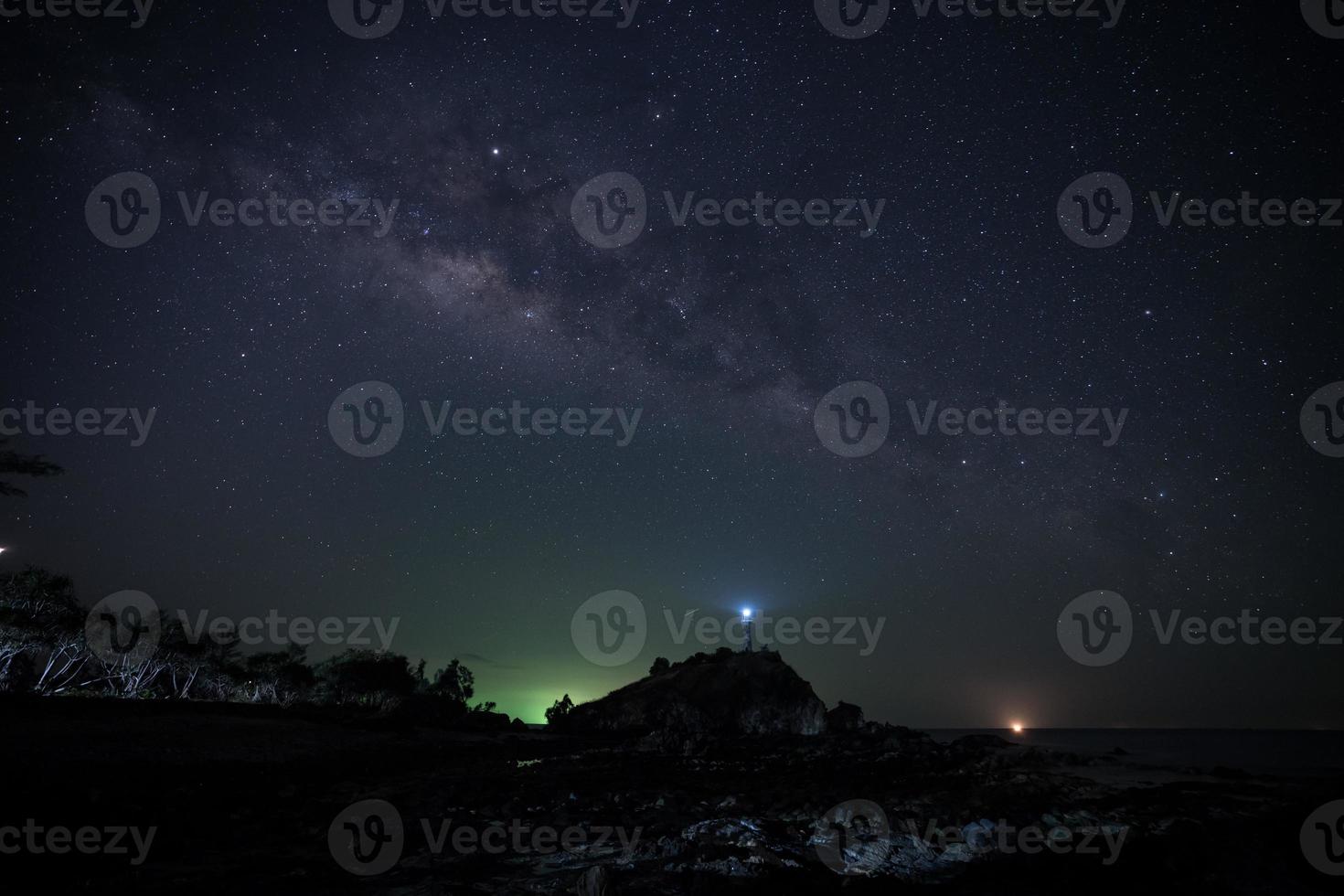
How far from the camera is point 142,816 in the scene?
14.6 meters

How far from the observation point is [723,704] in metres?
102

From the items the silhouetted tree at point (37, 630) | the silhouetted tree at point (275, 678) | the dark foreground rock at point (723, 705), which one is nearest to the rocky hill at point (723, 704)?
the dark foreground rock at point (723, 705)

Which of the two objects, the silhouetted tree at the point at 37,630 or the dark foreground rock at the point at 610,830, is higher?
the silhouetted tree at the point at 37,630

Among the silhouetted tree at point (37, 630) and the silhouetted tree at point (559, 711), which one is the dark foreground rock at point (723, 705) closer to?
the silhouetted tree at point (559, 711)

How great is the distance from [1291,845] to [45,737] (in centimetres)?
4240

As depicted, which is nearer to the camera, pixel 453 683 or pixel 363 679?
pixel 363 679

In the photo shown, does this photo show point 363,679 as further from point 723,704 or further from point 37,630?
point 723,704

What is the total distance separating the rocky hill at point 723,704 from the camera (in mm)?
99062

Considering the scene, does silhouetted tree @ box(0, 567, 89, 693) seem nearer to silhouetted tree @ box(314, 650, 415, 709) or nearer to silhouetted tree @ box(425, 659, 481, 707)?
silhouetted tree @ box(314, 650, 415, 709)

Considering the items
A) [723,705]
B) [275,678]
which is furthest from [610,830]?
[723,705]

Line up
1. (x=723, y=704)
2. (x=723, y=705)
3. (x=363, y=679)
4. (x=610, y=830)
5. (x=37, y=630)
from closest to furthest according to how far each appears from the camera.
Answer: (x=610, y=830)
(x=37, y=630)
(x=363, y=679)
(x=723, y=705)
(x=723, y=704)

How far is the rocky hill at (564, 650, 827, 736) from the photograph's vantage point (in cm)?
9906

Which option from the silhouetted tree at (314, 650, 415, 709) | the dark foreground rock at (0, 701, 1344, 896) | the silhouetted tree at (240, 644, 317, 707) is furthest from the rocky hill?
the dark foreground rock at (0, 701, 1344, 896)

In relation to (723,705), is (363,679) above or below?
above
